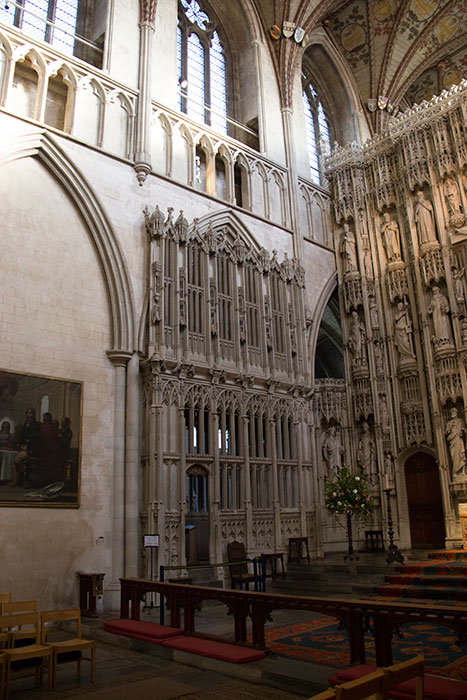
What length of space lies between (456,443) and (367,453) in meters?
2.65

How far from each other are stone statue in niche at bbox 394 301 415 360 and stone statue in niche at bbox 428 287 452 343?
36.6 inches

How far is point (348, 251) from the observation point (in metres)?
19.3

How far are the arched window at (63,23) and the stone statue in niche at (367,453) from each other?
1291 cm

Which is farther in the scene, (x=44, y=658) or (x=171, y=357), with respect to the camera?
(x=171, y=357)

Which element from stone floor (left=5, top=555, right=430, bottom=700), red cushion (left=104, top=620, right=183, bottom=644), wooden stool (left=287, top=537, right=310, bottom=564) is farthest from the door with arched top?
stone floor (left=5, top=555, right=430, bottom=700)

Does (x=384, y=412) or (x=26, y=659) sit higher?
(x=384, y=412)

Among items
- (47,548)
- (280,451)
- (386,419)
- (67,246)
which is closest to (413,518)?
(386,419)

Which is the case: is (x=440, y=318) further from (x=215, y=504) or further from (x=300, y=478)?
(x=215, y=504)

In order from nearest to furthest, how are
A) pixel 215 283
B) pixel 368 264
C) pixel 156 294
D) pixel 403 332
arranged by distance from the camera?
1. pixel 156 294
2. pixel 215 283
3. pixel 403 332
4. pixel 368 264

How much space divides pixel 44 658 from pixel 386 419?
12.6 metres

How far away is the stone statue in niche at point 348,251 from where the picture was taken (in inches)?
752

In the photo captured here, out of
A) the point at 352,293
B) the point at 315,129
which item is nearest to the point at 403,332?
the point at 352,293

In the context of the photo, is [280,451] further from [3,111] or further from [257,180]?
[3,111]

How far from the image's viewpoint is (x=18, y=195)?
1261 centimetres
